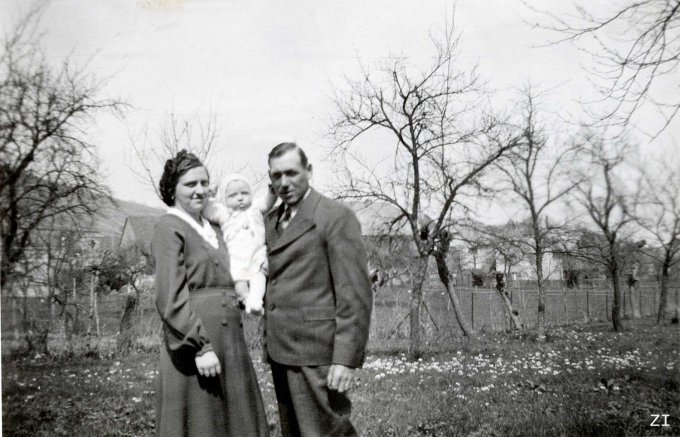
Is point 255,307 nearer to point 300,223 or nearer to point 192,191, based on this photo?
point 300,223

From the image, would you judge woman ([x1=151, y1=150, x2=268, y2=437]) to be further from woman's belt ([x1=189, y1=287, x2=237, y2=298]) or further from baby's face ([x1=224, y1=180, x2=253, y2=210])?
baby's face ([x1=224, y1=180, x2=253, y2=210])

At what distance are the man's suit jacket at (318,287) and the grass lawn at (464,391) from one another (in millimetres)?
2025

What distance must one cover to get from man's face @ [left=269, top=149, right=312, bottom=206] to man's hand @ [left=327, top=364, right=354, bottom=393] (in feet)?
→ 2.73

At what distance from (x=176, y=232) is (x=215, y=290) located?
1.17ft

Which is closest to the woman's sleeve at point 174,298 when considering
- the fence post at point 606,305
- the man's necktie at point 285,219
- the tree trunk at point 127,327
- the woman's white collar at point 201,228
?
the woman's white collar at point 201,228

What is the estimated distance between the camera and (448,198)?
6.45 meters

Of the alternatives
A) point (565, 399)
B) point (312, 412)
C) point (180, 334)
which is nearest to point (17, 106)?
point (180, 334)

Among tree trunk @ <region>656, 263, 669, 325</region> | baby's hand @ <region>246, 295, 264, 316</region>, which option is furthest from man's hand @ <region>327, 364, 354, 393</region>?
tree trunk @ <region>656, 263, 669, 325</region>

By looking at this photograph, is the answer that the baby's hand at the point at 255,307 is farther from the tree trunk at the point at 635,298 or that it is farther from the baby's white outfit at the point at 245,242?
the tree trunk at the point at 635,298

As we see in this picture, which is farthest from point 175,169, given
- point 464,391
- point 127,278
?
point 127,278

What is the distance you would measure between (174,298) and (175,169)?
2.20 ft

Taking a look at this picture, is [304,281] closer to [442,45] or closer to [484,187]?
[442,45]

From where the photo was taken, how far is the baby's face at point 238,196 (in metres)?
2.93

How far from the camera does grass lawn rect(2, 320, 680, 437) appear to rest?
14.3 feet
